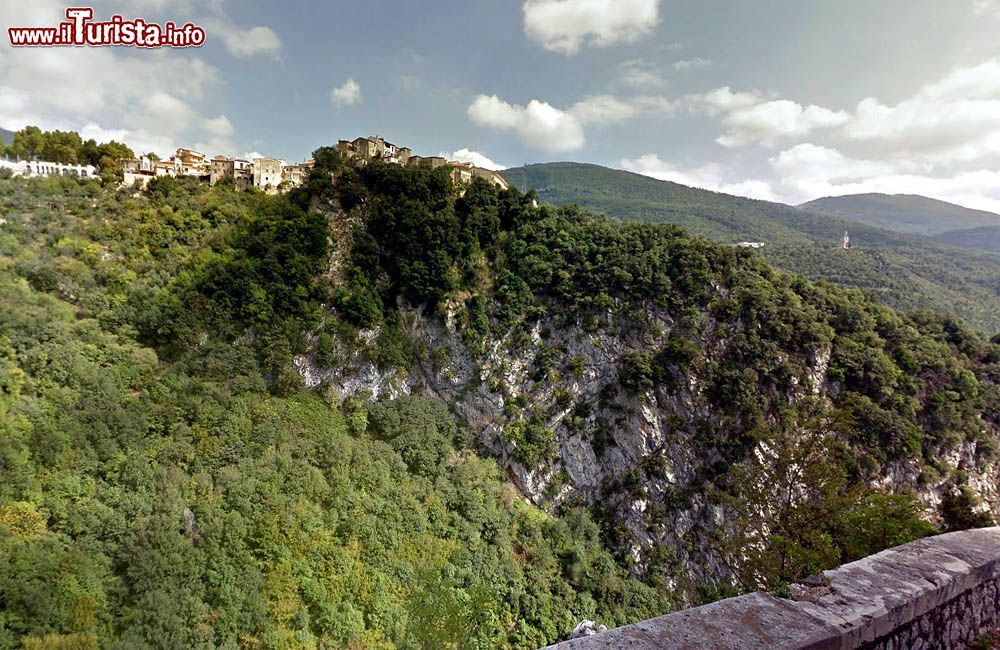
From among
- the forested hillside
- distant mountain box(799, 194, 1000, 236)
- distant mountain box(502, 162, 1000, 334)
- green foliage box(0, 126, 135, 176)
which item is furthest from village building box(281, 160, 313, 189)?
distant mountain box(799, 194, 1000, 236)

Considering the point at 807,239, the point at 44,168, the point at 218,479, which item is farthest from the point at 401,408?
the point at 807,239

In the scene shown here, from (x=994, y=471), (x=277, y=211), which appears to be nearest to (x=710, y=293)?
(x=994, y=471)

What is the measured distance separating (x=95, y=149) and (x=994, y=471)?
66118 millimetres

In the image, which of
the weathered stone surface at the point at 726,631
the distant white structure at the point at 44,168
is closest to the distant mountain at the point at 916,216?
the weathered stone surface at the point at 726,631

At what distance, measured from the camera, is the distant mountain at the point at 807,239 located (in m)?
58.8

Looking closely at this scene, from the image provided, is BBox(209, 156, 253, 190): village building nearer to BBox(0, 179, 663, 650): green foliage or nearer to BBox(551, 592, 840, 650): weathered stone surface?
BBox(0, 179, 663, 650): green foliage

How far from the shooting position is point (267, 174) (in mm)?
33125

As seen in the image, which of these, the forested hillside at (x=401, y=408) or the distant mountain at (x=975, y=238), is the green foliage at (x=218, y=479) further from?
the distant mountain at (x=975, y=238)

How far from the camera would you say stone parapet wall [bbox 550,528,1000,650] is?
3.32 metres

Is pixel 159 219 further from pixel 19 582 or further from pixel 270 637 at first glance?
pixel 270 637

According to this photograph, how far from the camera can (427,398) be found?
29.1 meters

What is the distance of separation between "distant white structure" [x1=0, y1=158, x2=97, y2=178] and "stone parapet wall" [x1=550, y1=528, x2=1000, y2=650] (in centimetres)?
4242

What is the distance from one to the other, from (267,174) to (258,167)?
75 centimetres

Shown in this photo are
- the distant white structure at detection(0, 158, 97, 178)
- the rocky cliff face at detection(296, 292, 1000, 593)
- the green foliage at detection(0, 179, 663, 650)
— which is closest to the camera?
the green foliage at detection(0, 179, 663, 650)
